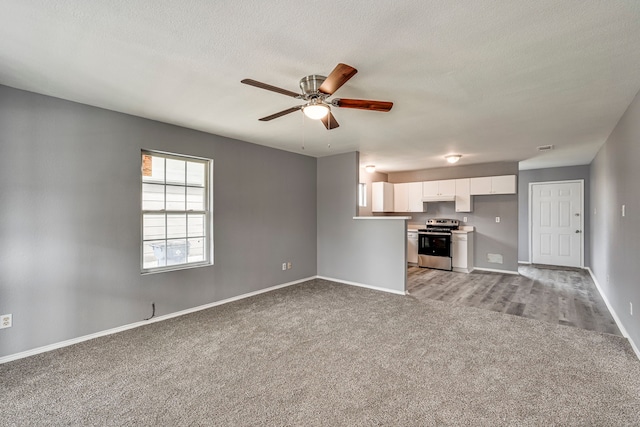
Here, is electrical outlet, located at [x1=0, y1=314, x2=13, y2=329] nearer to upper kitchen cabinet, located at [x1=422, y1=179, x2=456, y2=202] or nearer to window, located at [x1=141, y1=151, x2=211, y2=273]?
window, located at [x1=141, y1=151, x2=211, y2=273]

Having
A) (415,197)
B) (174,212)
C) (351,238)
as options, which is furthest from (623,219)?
(174,212)

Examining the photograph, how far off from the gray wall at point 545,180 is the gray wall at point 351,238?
179 inches

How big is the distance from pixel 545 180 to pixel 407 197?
3258mm

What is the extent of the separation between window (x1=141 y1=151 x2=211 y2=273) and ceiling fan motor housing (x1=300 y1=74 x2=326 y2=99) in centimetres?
225

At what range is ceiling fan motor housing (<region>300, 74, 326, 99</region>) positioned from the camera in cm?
231

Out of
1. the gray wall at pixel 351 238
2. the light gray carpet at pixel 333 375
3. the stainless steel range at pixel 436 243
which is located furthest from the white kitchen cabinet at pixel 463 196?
the light gray carpet at pixel 333 375

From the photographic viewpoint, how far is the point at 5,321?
8.41ft

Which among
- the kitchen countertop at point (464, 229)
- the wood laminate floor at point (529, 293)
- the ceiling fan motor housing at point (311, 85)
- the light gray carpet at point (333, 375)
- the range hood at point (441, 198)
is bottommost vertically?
the light gray carpet at point (333, 375)

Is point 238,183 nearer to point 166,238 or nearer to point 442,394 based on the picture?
point 166,238

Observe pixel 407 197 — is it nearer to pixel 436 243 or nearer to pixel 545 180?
pixel 436 243

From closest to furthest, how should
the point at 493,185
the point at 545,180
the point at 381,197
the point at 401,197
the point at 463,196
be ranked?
the point at 493,185 < the point at 463,196 < the point at 545,180 < the point at 381,197 < the point at 401,197

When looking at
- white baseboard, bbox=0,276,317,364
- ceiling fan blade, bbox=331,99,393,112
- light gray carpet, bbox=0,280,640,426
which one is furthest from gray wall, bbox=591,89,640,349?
white baseboard, bbox=0,276,317,364

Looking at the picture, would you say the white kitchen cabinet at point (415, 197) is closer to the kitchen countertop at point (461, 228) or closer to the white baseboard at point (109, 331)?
the kitchen countertop at point (461, 228)

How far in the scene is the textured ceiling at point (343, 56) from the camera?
5.33ft
